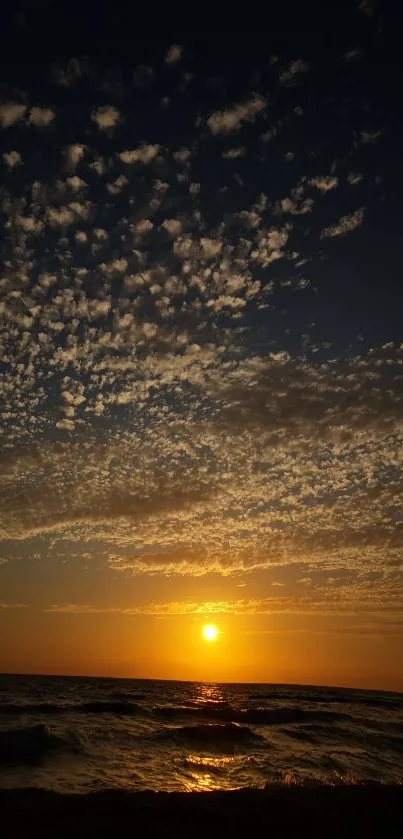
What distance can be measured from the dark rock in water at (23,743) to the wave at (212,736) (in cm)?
472

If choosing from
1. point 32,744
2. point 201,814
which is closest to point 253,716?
point 32,744

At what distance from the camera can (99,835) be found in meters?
8.02

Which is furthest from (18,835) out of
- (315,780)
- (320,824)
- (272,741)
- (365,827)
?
(272,741)

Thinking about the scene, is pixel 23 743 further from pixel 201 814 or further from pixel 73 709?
pixel 73 709

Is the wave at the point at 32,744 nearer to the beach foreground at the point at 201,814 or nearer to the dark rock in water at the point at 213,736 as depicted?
the dark rock in water at the point at 213,736

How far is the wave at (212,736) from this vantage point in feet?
58.5

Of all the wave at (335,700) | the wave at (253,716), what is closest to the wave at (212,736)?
the wave at (253,716)

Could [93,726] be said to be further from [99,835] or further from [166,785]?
[99,835]

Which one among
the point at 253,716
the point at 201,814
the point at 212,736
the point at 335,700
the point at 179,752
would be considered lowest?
the point at 335,700

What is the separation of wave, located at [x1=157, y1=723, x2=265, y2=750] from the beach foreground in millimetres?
7568

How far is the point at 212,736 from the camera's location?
19.3 meters

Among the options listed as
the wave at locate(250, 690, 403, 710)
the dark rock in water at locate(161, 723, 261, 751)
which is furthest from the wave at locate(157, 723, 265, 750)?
the wave at locate(250, 690, 403, 710)

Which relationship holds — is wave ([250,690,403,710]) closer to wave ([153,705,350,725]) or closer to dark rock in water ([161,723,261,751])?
wave ([153,705,350,725])

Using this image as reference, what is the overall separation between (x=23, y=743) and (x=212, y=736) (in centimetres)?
752
